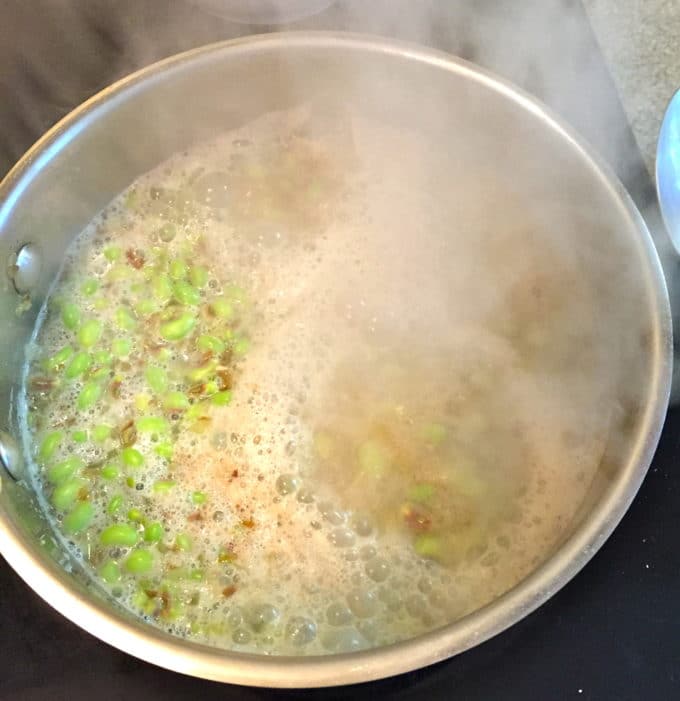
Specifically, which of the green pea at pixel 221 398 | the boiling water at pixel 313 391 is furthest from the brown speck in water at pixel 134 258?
the green pea at pixel 221 398

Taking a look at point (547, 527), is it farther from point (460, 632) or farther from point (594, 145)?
point (594, 145)

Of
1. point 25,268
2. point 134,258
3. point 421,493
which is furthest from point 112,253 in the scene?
point 421,493

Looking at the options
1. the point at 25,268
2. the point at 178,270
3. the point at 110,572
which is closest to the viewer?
the point at 110,572

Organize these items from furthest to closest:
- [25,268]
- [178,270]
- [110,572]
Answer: [178,270], [25,268], [110,572]

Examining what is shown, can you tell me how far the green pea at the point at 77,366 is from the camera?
1003 mm

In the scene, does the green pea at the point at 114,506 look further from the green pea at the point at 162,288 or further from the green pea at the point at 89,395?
the green pea at the point at 162,288

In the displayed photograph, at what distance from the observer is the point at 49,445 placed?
0.96 m

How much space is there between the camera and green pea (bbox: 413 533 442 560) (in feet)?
2.90

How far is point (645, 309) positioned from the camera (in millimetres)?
836

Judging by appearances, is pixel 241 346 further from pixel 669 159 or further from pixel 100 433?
pixel 669 159

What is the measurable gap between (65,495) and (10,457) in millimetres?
79

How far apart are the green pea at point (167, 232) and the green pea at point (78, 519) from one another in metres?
0.40

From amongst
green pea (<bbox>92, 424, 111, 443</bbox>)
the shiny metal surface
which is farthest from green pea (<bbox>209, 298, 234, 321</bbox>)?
the shiny metal surface

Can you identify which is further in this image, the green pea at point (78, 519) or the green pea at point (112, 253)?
the green pea at point (112, 253)
